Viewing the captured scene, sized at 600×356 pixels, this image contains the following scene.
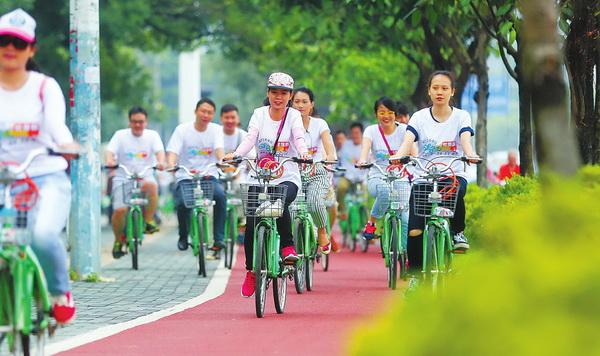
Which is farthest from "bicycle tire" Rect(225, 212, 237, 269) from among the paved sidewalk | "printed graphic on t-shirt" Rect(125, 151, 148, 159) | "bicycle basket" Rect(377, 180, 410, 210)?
"bicycle basket" Rect(377, 180, 410, 210)

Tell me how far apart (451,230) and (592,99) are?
2.51m

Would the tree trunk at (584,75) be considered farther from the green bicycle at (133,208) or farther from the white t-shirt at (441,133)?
the green bicycle at (133,208)

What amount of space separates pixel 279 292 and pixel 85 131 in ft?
16.7

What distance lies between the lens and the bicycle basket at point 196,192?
17.9 metres

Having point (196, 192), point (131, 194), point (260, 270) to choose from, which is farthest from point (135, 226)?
point (260, 270)

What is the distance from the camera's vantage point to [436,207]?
39.7 feet

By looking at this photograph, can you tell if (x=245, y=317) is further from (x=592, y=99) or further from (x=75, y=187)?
(x=75, y=187)

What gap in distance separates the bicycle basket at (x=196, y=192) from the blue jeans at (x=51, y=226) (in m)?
9.48

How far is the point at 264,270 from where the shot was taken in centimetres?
1180

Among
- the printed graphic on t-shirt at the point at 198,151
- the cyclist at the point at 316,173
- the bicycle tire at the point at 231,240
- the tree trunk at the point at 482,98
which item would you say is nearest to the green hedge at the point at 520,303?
the cyclist at the point at 316,173

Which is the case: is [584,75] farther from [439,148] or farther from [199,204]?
[199,204]

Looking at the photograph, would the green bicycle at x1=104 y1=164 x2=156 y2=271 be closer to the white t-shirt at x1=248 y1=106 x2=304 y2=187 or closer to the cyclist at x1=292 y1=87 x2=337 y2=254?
the cyclist at x1=292 y1=87 x2=337 y2=254

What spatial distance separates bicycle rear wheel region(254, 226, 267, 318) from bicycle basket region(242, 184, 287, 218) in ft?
0.43

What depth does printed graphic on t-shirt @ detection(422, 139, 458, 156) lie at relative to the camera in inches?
495
